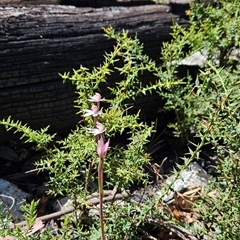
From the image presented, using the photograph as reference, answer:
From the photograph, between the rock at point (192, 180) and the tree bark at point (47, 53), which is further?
the rock at point (192, 180)

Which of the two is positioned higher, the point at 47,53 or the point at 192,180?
the point at 47,53

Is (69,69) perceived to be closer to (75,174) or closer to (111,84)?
(111,84)

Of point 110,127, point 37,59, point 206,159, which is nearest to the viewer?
point 110,127

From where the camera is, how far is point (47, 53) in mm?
2697

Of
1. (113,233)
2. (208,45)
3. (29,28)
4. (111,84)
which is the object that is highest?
(29,28)

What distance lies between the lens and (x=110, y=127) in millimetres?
2012

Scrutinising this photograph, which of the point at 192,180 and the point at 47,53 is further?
the point at 192,180

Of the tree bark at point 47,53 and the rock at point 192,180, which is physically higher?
the tree bark at point 47,53

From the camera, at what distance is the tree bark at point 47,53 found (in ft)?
8.61

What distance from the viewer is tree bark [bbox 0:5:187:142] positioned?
2625 mm

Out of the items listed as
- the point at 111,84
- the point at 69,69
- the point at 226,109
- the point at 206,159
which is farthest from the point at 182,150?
the point at 226,109

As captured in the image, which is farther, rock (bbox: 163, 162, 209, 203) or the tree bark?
rock (bbox: 163, 162, 209, 203)

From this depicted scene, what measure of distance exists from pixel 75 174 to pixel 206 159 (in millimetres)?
1200

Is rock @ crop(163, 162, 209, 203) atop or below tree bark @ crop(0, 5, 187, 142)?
below
